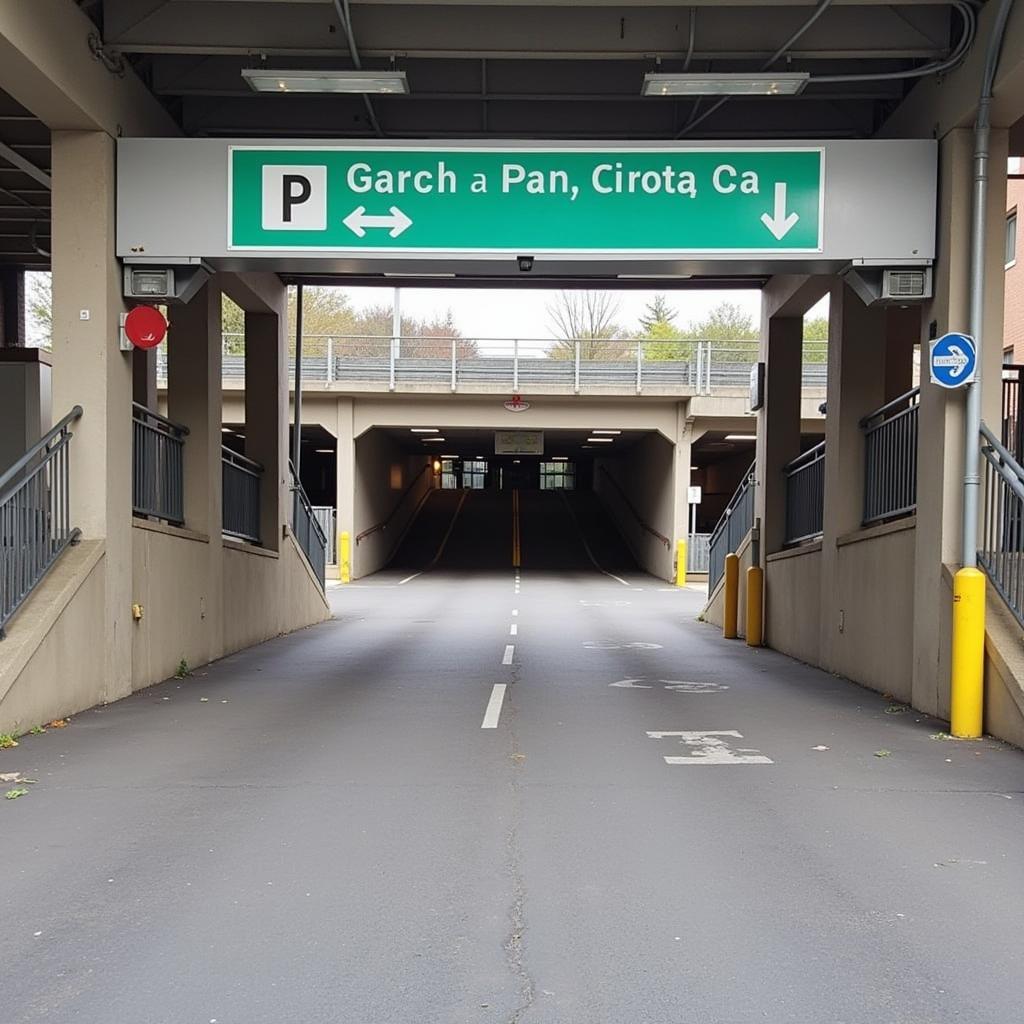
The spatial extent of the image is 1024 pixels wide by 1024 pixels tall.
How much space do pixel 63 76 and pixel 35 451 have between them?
10.1 feet

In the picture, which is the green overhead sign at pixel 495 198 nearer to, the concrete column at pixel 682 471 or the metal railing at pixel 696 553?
the concrete column at pixel 682 471

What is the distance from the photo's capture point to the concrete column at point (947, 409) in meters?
10.0

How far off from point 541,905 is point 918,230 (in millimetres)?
7881

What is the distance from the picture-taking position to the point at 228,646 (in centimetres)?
1585

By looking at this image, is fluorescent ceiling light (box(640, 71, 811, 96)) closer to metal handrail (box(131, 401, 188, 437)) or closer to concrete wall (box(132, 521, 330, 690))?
metal handrail (box(131, 401, 188, 437))

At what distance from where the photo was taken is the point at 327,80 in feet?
32.4

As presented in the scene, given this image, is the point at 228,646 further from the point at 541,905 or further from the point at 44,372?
the point at 541,905

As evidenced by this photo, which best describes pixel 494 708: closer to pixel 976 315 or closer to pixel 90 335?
pixel 90 335

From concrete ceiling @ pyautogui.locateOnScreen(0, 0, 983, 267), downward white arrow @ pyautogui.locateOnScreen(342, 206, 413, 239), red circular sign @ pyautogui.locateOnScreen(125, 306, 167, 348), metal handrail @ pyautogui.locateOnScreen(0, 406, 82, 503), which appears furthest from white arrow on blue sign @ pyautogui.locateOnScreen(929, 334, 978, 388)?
metal handrail @ pyautogui.locateOnScreen(0, 406, 82, 503)

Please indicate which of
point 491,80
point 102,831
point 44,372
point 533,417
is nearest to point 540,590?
point 533,417

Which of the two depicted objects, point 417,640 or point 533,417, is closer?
point 417,640

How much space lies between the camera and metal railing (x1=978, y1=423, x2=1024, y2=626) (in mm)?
9281

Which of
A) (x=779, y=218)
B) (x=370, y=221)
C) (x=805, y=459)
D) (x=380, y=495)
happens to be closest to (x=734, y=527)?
(x=805, y=459)

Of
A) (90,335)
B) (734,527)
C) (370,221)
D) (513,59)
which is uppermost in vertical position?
(513,59)
